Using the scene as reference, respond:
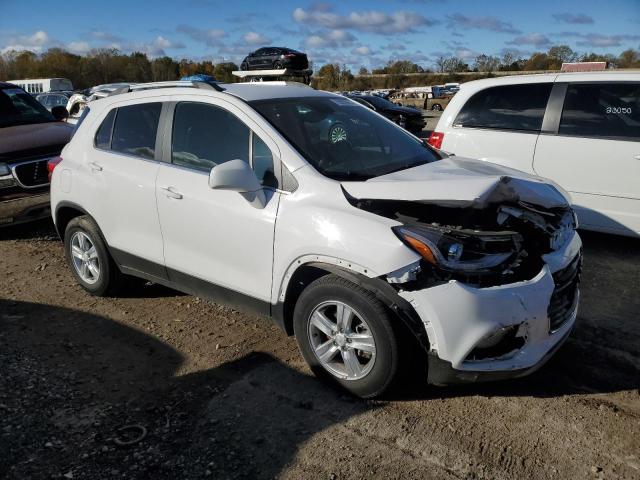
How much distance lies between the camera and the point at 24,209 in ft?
20.8

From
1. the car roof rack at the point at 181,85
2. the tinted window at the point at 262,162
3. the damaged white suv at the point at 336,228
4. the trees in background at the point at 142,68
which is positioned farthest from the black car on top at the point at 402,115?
the trees in background at the point at 142,68

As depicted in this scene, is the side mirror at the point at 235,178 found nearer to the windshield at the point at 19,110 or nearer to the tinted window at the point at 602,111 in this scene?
the tinted window at the point at 602,111

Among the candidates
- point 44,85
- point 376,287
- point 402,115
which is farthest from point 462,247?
point 44,85

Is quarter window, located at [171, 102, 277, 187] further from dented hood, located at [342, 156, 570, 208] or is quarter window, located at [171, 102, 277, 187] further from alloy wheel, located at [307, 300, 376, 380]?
alloy wheel, located at [307, 300, 376, 380]

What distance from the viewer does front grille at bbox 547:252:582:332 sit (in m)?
2.99

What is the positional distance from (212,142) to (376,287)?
5.49 feet

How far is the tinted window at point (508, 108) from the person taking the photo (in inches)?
232

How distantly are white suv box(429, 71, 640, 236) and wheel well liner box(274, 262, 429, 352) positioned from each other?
3633mm

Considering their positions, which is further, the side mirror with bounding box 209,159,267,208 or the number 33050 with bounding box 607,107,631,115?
the number 33050 with bounding box 607,107,631,115

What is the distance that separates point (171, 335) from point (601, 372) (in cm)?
301

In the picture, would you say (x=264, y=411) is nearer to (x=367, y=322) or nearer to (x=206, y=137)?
(x=367, y=322)

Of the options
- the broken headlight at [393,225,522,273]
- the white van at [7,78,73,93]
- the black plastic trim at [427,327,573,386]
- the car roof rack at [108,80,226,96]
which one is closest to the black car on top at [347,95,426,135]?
the car roof rack at [108,80,226,96]

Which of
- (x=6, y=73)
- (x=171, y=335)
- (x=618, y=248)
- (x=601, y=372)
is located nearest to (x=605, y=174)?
(x=618, y=248)

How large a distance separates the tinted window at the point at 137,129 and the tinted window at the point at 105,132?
0.06m
